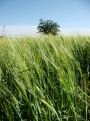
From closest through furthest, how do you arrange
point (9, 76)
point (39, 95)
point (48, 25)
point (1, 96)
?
point (39, 95), point (1, 96), point (9, 76), point (48, 25)

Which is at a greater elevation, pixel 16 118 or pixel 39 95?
pixel 39 95

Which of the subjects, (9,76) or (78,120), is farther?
(9,76)

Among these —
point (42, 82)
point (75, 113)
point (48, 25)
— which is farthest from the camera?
point (48, 25)

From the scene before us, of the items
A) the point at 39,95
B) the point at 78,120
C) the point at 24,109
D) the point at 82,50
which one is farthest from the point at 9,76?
the point at 82,50

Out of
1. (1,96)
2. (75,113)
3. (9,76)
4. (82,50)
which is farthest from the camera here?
(82,50)

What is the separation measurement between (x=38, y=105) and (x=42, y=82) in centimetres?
36

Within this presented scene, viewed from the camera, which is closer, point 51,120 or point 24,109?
point 51,120

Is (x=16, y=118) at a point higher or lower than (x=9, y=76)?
lower

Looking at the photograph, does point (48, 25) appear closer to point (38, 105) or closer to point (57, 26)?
point (57, 26)

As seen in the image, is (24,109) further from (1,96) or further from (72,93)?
(72,93)

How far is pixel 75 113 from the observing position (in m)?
0.88

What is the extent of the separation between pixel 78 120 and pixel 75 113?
0.21 ft

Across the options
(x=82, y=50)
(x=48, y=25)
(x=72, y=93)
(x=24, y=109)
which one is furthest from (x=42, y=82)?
(x=48, y=25)

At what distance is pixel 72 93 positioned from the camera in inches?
37.9
